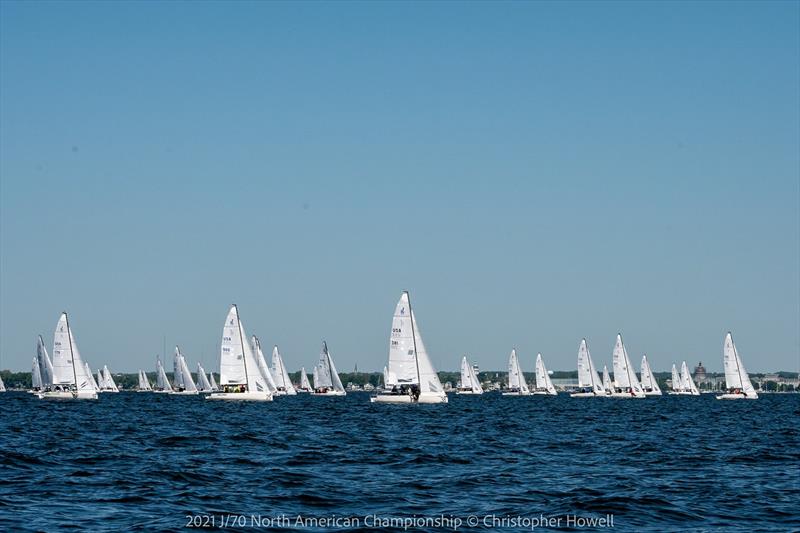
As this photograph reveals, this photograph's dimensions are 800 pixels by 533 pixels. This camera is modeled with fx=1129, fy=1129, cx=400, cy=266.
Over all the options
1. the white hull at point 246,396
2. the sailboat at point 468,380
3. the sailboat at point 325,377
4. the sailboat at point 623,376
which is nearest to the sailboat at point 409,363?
the white hull at point 246,396

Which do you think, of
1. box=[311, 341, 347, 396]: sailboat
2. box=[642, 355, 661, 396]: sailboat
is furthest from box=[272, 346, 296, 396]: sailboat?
box=[642, 355, 661, 396]: sailboat

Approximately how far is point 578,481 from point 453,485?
12.1 ft

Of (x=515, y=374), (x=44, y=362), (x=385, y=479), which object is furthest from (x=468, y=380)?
(x=385, y=479)

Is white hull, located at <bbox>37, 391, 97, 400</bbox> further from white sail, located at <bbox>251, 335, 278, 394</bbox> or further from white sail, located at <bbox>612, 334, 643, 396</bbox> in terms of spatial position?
white sail, located at <bbox>612, 334, 643, 396</bbox>

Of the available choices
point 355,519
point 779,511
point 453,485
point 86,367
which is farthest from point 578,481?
point 86,367

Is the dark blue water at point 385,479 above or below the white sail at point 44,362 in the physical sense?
below

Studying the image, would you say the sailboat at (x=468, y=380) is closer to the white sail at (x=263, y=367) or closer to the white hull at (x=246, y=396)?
the white sail at (x=263, y=367)

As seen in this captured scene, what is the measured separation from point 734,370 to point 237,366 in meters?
76.0

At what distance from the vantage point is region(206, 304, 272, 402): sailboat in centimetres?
10531

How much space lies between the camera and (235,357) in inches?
4154

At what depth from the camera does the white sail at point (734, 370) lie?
14900 centimetres

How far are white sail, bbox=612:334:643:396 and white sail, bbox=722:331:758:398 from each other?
19238 mm

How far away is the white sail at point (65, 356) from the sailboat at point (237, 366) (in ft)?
51.0

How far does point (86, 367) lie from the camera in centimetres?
11512
